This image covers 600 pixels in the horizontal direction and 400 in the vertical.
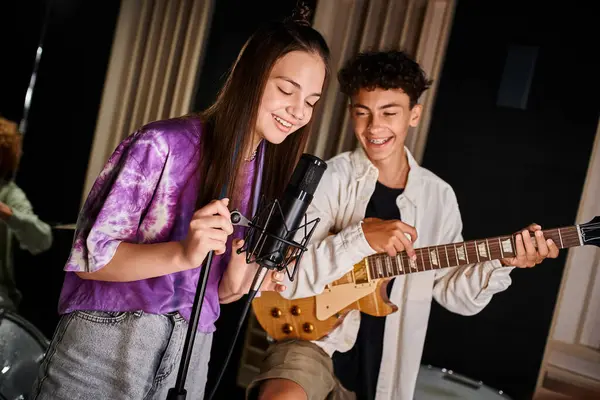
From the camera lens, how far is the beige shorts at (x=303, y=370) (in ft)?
7.41

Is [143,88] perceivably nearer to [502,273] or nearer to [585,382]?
[502,273]

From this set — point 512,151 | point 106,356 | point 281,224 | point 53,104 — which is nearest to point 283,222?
point 281,224

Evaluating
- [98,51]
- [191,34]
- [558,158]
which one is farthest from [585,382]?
[98,51]

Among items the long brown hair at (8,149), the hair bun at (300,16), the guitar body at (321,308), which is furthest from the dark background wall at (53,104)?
the hair bun at (300,16)

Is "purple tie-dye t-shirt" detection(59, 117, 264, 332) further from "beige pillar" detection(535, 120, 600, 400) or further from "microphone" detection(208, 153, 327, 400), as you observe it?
"beige pillar" detection(535, 120, 600, 400)

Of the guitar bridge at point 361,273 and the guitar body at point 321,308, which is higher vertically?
the guitar bridge at point 361,273

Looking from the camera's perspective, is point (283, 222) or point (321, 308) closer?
point (283, 222)

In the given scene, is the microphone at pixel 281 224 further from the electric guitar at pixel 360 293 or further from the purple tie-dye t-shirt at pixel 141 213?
the electric guitar at pixel 360 293

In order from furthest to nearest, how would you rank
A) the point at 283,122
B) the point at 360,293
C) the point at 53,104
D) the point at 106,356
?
the point at 53,104, the point at 360,293, the point at 283,122, the point at 106,356

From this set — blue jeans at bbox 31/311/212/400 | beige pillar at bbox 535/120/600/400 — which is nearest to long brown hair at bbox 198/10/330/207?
blue jeans at bbox 31/311/212/400

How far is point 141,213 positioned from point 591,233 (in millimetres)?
1439

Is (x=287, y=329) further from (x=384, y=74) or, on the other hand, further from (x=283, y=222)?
(x=283, y=222)

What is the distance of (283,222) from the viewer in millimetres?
1234

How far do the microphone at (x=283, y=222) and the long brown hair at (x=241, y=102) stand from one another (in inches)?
7.5
